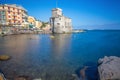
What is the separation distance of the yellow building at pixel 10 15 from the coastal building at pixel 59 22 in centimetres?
2762

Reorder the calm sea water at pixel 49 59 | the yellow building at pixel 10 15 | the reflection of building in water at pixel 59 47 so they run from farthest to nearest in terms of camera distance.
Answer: the yellow building at pixel 10 15
the reflection of building in water at pixel 59 47
the calm sea water at pixel 49 59

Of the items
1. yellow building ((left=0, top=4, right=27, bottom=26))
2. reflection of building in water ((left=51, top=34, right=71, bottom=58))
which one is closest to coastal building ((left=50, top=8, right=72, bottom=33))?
yellow building ((left=0, top=4, right=27, bottom=26))

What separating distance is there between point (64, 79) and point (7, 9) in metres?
74.5

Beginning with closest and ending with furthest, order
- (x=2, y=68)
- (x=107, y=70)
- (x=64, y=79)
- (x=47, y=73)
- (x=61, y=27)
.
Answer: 1. (x=107, y=70)
2. (x=64, y=79)
3. (x=47, y=73)
4. (x=2, y=68)
5. (x=61, y=27)

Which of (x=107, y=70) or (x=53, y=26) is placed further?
(x=53, y=26)

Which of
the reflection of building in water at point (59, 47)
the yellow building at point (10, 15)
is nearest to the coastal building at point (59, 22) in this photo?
the yellow building at point (10, 15)

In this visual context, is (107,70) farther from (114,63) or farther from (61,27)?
(61,27)

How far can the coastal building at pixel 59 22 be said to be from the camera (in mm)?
95438

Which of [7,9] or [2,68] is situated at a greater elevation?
[7,9]

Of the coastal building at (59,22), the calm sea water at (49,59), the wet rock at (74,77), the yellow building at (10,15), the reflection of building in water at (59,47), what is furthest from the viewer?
the coastal building at (59,22)

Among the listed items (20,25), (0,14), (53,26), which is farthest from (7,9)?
(53,26)

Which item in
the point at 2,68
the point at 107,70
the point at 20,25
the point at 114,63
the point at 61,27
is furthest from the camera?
the point at 61,27

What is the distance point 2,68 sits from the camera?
15.1 meters

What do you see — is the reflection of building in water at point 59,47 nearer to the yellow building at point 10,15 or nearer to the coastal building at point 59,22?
the yellow building at point 10,15
